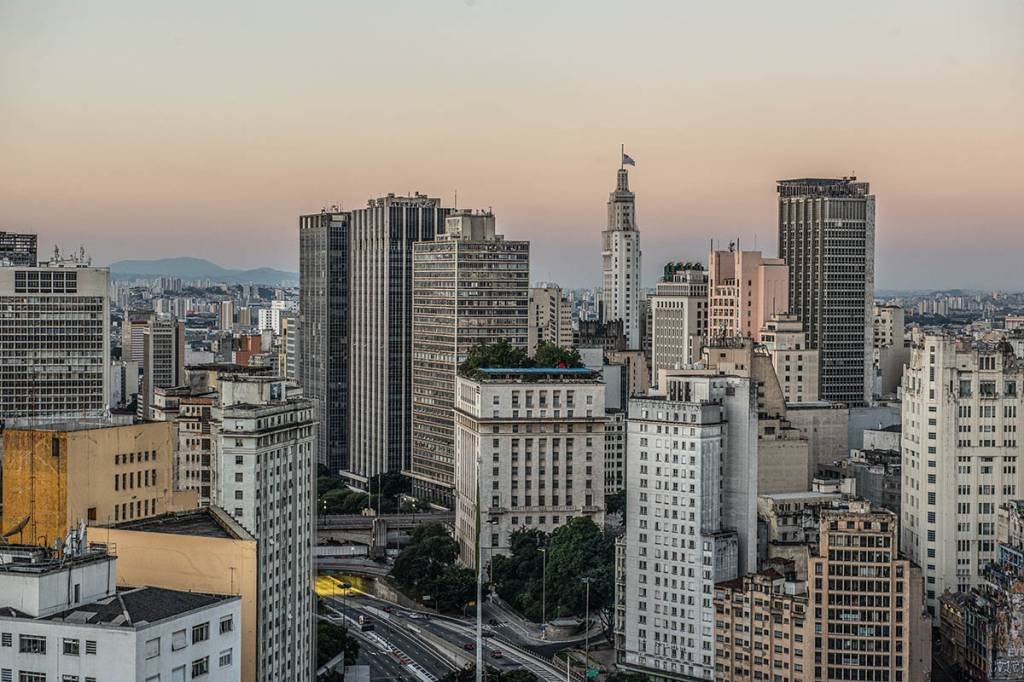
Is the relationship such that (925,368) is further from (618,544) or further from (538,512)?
(538,512)

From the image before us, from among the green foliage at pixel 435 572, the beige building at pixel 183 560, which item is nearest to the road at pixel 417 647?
the green foliage at pixel 435 572

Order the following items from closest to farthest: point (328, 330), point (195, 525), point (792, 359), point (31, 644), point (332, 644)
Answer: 1. point (31, 644)
2. point (195, 525)
3. point (332, 644)
4. point (792, 359)
5. point (328, 330)

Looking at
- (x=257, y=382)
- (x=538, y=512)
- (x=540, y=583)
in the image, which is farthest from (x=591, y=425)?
(x=257, y=382)

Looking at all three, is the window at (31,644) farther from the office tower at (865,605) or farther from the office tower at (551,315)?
the office tower at (551,315)

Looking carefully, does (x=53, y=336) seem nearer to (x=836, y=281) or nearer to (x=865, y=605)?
(x=836, y=281)

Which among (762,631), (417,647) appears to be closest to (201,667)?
(762,631)

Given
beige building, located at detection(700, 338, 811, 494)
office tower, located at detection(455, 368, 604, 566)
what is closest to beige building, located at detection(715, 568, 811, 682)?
beige building, located at detection(700, 338, 811, 494)

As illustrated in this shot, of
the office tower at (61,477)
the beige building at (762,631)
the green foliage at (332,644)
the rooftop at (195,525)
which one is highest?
the office tower at (61,477)
